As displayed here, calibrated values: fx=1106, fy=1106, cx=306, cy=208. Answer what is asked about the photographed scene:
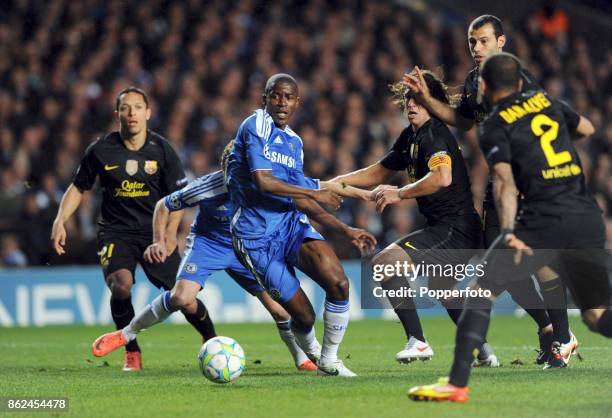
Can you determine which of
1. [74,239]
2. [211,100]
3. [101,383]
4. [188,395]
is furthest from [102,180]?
[211,100]

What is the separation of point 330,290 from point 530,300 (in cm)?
174

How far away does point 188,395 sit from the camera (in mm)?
6961

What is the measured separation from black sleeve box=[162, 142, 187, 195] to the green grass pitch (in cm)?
152

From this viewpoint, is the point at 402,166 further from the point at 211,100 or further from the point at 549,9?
the point at 549,9

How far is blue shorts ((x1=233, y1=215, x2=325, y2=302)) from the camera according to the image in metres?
7.77

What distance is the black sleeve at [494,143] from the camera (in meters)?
6.24

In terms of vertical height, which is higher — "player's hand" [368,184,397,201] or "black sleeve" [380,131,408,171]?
"black sleeve" [380,131,408,171]

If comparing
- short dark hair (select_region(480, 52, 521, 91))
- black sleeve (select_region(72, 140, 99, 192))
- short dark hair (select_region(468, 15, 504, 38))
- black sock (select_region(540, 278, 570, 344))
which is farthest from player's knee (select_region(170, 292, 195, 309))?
short dark hair (select_region(480, 52, 521, 91))

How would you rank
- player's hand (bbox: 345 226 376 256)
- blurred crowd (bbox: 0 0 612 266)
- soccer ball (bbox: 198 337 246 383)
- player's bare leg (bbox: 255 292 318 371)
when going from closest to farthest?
player's hand (bbox: 345 226 376 256) < soccer ball (bbox: 198 337 246 383) < player's bare leg (bbox: 255 292 318 371) < blurred crowd (bbox: 0 0 612 266)

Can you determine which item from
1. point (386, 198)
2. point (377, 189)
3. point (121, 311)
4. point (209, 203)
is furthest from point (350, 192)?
point (121, 311)

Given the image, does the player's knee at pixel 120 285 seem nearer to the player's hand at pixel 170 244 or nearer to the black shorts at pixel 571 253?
the player's hand at pixel 170 244

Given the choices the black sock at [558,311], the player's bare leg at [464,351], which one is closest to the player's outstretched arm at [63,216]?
the black sock at [558,311]

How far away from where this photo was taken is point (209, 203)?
872 cm

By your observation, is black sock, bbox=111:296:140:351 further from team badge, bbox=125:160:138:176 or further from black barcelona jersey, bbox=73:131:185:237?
A: team badge, bbox=125:160:138:176
